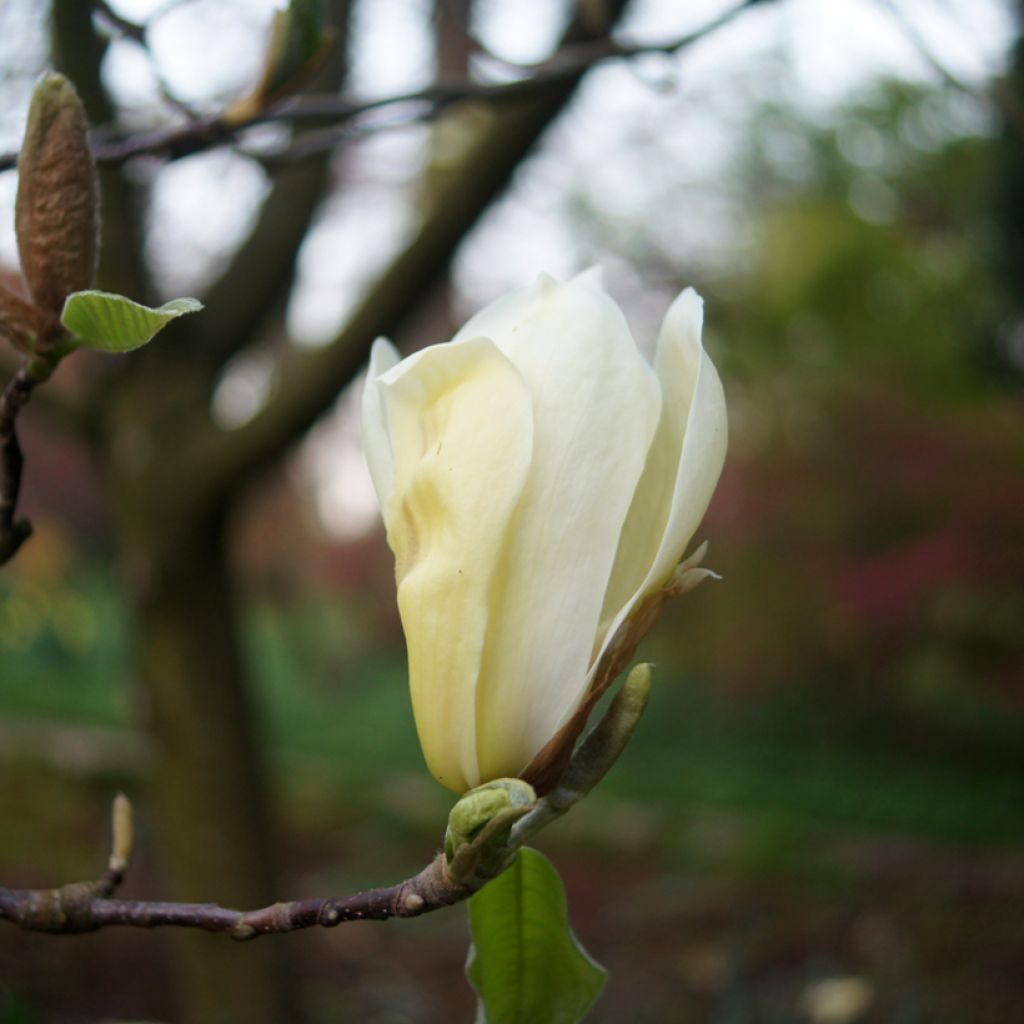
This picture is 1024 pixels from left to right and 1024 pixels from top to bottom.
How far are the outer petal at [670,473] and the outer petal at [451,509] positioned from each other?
54 mm

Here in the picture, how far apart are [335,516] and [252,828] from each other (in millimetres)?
7889

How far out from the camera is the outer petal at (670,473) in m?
0.41

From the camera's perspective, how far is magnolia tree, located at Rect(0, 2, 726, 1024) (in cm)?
41

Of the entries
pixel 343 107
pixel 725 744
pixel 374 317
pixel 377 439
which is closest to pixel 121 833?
pixel 377 439

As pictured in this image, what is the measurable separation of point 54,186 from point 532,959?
350mm

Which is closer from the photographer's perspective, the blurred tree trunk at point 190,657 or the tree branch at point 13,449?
the tree branch at point 13,449

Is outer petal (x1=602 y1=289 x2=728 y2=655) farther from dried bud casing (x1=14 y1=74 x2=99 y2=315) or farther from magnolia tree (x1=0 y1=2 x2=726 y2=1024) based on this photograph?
dried bud casing (x1=14 y1=74 x2=99 y2=315)

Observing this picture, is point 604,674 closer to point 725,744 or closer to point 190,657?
point 190,657

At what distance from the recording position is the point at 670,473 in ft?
1.52

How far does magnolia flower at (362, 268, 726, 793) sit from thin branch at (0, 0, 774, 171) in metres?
0.29

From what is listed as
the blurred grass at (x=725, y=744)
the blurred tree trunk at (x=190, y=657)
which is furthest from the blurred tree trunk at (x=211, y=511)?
the blurred grass at (x=725, y=744)

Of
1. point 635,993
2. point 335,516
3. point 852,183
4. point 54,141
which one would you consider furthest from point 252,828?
point 852,183

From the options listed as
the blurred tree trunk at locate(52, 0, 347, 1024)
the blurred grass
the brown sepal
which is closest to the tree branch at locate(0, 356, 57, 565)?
the brown sepal

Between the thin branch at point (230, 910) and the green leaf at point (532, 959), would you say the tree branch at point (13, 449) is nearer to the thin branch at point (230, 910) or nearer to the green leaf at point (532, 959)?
the thin branch at point (230, 910)
